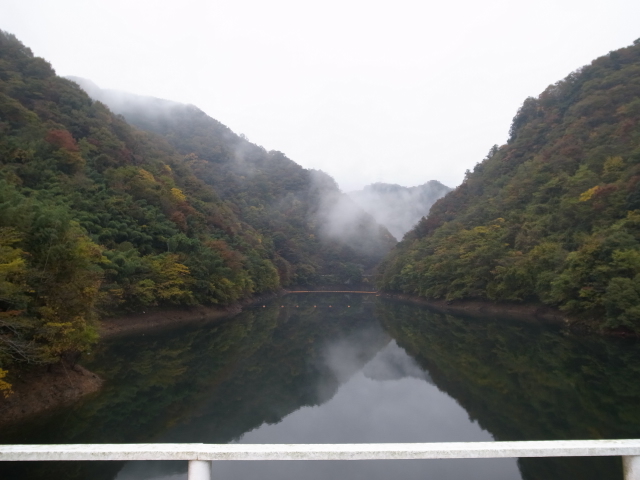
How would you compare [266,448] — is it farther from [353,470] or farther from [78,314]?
[78,314]

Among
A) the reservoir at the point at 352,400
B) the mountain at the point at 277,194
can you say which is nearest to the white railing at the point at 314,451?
the reservoir at the point at 352,400

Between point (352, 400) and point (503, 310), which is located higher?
point (503, 310)

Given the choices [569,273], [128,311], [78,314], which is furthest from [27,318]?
[569,273]

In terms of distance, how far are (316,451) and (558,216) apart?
3886cm

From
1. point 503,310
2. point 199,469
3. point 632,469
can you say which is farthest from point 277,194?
point 632,469

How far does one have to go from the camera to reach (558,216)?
3634cm

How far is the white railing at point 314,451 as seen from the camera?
2.87 meters

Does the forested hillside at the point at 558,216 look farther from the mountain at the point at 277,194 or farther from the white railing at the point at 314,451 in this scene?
the mountain at the point at 277,194

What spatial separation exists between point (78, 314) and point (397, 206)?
181 meters

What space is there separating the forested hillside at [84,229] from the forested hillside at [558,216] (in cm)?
2246

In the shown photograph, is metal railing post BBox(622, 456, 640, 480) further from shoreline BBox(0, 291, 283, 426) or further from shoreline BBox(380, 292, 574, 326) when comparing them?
shoreline BBox(380, 292, 574, 326)

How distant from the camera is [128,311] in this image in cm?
2769

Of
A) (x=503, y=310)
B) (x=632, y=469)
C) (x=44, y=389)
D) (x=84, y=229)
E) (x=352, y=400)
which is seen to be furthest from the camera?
(x=503, y=310)

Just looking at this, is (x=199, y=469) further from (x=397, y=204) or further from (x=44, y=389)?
(x=397, y=204)
